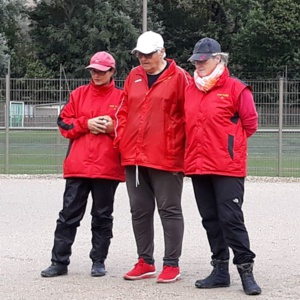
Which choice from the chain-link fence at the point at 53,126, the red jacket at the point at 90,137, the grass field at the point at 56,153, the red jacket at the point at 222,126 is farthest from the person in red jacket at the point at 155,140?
the grass field at the point at 56,153

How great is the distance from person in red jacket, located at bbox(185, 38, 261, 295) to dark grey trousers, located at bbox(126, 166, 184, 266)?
0.96ft

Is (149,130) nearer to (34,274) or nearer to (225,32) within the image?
(34,274)

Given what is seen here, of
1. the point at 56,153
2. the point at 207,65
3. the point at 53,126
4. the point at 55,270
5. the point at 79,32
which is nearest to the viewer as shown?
the point at 207,65

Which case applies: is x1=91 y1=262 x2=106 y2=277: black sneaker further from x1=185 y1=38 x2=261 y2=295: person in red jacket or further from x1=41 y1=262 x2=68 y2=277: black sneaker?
x1=185 y1=38 x2=261 y2=295: person in red jacket

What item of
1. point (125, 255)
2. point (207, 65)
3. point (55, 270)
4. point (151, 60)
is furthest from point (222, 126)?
point (125, 255)

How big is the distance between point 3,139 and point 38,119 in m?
1.19

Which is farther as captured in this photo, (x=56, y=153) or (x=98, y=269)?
(x=56, y=153)

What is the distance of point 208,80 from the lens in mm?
6316

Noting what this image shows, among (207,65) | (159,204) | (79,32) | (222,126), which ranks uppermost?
(79,32)

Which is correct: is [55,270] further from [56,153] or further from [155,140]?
[56,153]

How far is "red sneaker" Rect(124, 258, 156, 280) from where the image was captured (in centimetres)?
682

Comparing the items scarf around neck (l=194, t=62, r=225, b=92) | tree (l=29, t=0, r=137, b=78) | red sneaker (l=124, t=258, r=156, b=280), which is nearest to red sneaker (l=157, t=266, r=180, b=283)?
red sneaker (l=124, t=258, r=156, b=280)

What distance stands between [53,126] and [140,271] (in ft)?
37.3

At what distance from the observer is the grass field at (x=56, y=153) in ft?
57.0
